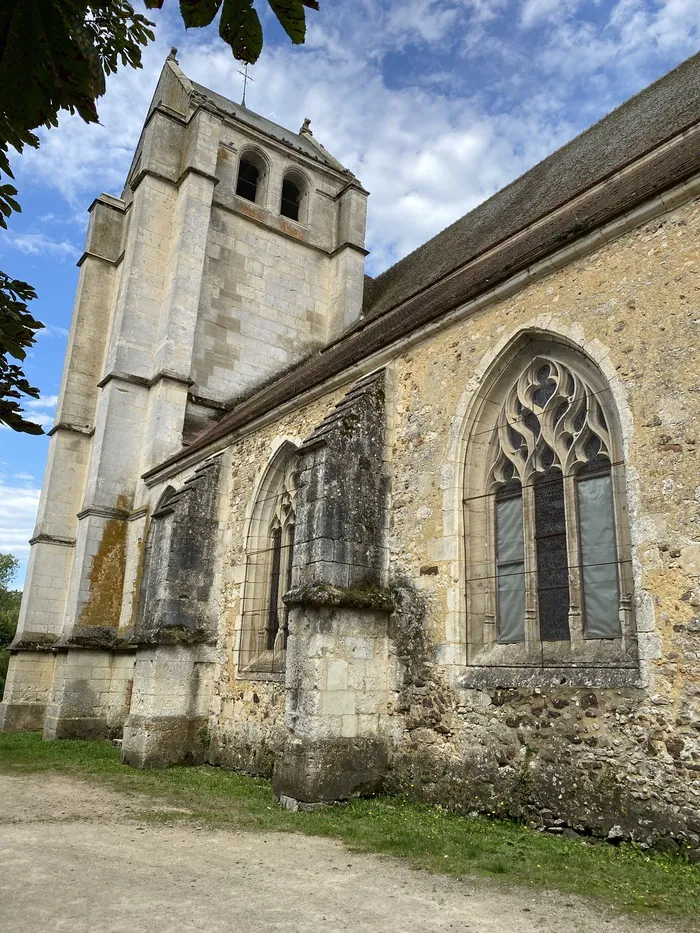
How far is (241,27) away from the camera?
1.56m

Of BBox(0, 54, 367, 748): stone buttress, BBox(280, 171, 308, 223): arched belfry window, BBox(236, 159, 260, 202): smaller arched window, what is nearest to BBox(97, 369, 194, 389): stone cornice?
BBox(0, 54, 367, 748): stone buttress

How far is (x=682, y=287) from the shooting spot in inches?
218

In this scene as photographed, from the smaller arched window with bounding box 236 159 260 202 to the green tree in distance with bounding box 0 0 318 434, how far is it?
55.9 ft

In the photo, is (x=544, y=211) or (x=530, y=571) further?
(x=544, y=211)

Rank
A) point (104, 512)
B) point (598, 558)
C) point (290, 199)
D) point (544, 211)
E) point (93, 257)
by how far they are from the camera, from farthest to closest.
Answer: point (290, 199) → point (93, 257) → point (104, 512) → point (544, 211) → point (598, 558)

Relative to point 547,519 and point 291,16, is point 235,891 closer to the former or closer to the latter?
point 547,519

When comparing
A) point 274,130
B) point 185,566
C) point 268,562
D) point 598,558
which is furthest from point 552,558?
point 274,130

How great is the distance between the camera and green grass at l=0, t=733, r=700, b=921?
4.12 metres

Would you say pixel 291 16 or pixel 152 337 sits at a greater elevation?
pixel 152 337

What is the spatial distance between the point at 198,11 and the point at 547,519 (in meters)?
5.56

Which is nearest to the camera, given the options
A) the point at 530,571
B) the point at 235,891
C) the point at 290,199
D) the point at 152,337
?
the point at 235,891

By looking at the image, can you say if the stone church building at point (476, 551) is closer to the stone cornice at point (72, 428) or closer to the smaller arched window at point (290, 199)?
the stone cornice at point (72, 428)

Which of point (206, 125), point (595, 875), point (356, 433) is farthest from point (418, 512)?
point (206, 125)

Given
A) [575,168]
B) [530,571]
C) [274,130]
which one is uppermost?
[274,130]
